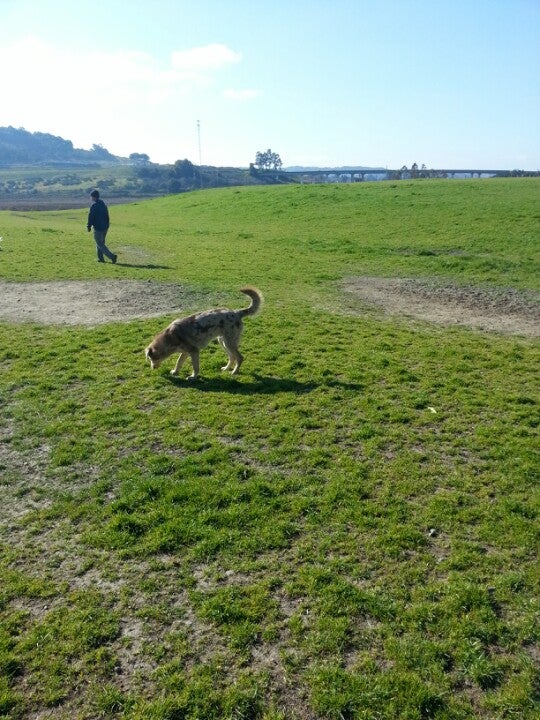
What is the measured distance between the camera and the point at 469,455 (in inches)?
316

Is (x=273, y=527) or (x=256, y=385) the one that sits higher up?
(x=273, y=527)

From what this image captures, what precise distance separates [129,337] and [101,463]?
6.29 metres

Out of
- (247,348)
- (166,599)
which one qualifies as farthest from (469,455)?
(247,348)

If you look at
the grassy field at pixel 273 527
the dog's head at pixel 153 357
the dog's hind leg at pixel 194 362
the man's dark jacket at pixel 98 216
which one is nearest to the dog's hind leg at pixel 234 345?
the grassy field at pixel 273 527

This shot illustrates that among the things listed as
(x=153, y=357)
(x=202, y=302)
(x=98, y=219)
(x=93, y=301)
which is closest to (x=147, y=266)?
(x=98, y=219)

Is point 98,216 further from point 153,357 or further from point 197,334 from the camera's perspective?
point 197,334

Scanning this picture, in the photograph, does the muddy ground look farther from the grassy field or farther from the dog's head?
the dog's head

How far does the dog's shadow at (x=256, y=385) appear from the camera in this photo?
10469 millimetres

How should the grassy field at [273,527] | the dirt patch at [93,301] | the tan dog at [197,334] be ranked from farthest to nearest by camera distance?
the dirt patch at [93,301] < the tan dog at [197,334] < the grassy field at [273,527]

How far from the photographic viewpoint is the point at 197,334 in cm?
1093

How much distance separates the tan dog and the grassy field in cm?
53

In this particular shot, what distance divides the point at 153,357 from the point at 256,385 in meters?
2.33

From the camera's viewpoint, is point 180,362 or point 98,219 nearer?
point 180,362

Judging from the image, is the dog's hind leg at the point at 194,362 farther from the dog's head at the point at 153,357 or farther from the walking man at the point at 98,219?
the walking man at the point at 98,219
